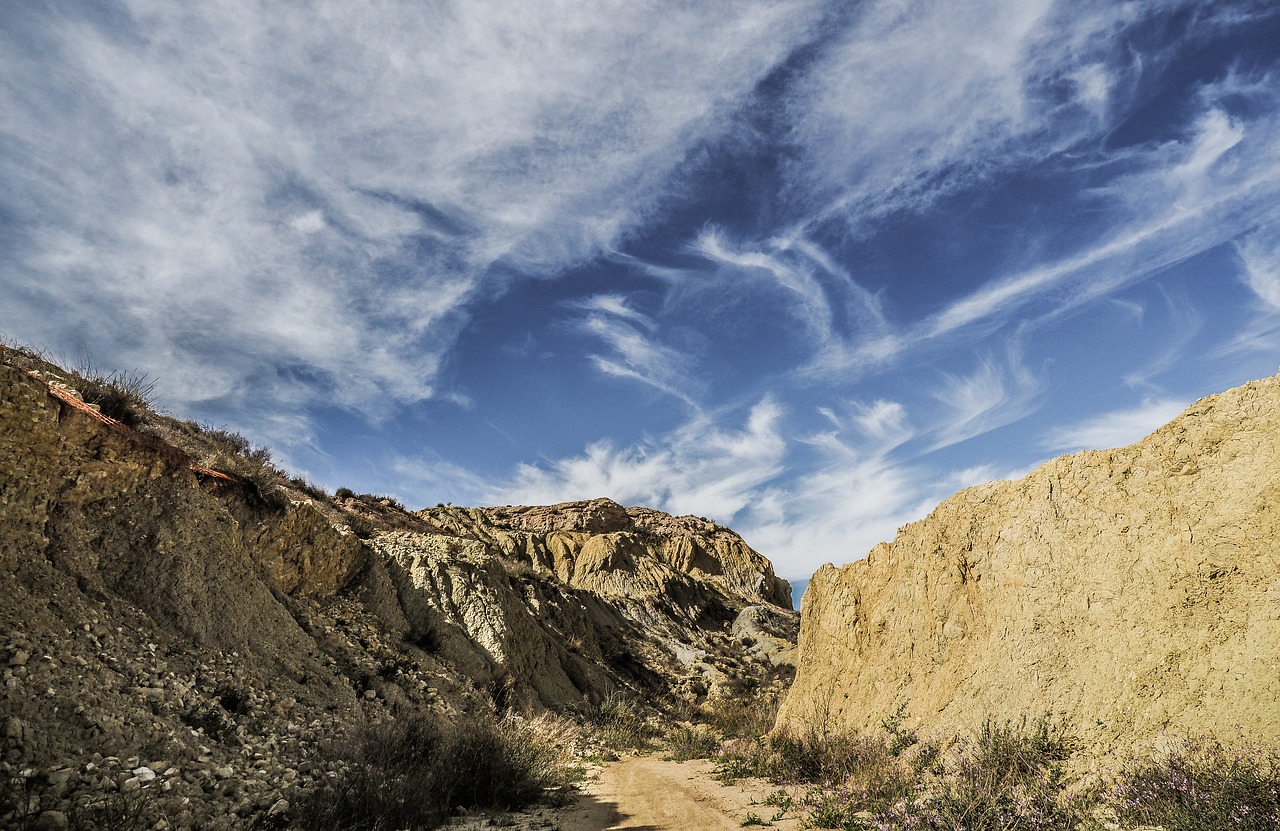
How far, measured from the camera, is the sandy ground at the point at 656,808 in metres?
7.95

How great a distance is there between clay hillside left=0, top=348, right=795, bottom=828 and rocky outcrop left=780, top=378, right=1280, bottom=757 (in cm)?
821

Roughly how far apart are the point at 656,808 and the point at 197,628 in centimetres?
720

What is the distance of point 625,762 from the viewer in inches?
578

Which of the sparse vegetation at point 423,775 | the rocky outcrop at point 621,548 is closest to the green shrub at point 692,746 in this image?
the sparse vegetation at point 423,775

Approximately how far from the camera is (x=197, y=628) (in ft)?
31.7

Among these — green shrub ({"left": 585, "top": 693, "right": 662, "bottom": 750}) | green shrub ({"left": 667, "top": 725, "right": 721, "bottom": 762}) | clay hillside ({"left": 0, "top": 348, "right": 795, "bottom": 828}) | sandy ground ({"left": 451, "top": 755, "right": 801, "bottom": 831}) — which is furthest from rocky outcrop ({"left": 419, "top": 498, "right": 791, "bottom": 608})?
sandy ground ({"left": 451, "top": 755, "right": 801, "bottom": 831})

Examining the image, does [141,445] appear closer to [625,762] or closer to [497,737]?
[497,737]

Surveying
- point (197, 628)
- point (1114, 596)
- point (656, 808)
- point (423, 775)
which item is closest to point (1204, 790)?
point (1114, 596)

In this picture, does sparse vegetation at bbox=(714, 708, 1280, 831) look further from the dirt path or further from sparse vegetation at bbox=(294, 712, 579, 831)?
sparse vegetation at bbox=(294, 712, 579, 831)

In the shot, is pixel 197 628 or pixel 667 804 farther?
pixel 197 628

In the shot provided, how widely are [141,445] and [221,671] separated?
4.11 metres

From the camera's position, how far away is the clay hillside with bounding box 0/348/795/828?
620 cm

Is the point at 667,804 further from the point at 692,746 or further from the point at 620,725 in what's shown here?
the point at 620,725

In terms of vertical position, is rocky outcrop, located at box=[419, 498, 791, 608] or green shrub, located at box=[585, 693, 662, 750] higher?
rocky outcrop, located at box=[419, 498, 791, 608]
